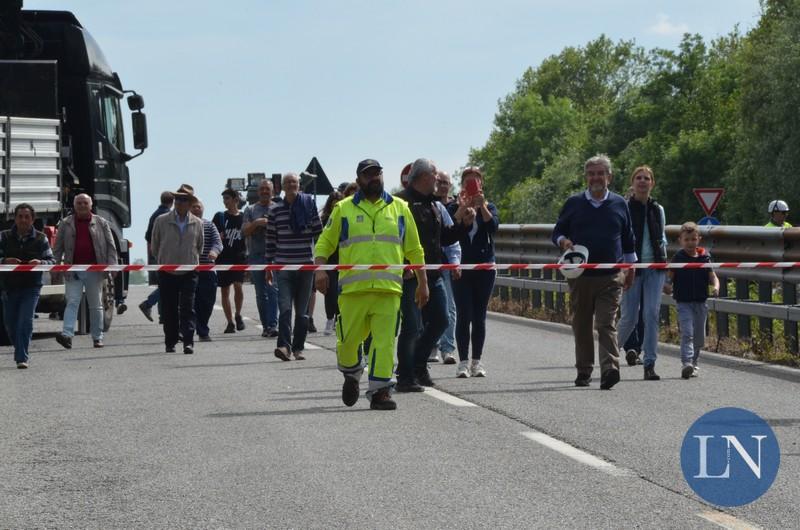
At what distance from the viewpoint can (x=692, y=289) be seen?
13203 mm

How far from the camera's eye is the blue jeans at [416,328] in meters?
11.8

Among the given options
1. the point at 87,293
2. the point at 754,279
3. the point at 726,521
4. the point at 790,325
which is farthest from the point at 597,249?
the point at 87,293

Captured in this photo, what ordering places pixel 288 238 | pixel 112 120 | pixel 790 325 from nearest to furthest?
1. pixel 790 325
2. pixel 288 238
3. pixel 112 120

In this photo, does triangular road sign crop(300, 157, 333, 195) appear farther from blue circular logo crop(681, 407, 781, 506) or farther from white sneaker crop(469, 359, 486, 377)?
blue circular logo crop(681, 407, 781, 506)

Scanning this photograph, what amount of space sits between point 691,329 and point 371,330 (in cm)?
339

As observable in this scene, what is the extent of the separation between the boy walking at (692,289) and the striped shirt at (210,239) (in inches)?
283

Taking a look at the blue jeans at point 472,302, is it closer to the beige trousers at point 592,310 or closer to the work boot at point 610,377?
the beige trousers at point 592,310

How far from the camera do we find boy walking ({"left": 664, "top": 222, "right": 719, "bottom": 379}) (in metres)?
13.1

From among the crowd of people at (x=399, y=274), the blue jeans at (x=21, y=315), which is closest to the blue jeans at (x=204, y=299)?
the crowd of people at (x=399, y=274)

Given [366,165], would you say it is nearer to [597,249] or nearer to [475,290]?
[597,249]

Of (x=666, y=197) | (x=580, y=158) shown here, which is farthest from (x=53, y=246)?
(x=580, y=158)

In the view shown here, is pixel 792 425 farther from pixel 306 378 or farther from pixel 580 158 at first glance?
pixel 580 158

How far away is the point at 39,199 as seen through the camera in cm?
1880

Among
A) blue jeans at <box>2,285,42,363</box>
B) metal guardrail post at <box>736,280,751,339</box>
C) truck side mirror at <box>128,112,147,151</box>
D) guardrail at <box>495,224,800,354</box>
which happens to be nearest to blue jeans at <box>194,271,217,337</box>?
truck side mirror at <box>128,112,147,151</box>
